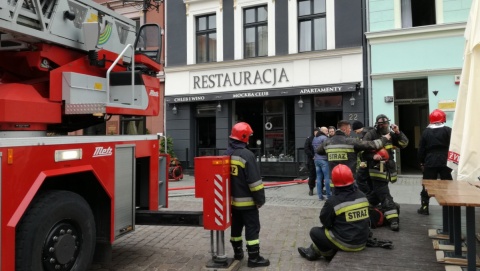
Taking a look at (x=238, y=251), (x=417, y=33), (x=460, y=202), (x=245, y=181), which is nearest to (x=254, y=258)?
(x=238, y=251)

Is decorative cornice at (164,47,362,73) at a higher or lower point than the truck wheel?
higher

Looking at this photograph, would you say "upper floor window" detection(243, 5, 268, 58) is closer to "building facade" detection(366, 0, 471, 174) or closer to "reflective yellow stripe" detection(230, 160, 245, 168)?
"building facade" detection(366, 0, 471, 174)

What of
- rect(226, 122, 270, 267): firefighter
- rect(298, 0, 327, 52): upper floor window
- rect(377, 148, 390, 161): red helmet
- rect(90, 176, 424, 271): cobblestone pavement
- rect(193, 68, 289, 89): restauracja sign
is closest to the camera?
rect(226, 122, 270, 267): firefighter

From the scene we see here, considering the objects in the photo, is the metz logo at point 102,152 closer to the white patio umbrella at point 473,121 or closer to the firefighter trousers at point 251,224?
the firefighter trousers at point 251,224

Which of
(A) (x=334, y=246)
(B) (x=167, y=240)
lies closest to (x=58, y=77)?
(B) (x=167, y=240)

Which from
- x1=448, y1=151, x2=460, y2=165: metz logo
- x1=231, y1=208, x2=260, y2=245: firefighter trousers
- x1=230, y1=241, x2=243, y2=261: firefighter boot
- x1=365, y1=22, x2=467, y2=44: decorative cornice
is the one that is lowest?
x1=230, y1=241, x2=243, y2=261: firefighter boot

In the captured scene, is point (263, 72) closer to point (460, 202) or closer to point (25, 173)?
point (460, 202)

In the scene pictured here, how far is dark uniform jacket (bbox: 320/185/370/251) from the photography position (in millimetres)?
4430

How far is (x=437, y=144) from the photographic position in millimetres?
6598

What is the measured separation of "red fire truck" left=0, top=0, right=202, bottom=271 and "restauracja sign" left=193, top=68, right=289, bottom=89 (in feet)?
30.7

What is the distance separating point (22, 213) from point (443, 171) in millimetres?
6370

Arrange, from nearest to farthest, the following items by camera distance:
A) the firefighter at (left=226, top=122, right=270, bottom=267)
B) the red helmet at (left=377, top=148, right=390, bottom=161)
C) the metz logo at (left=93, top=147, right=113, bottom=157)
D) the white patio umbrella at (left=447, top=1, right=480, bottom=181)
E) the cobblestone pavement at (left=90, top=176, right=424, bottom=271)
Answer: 1. the white patio umbrella at (left=447, top=1, right=480, bottom=181)
2. the metz logo at (left=93, top=147, right=113, bottom=157)
3. the firefighter at (left=226, top=122, right=270, bottom=267)
4. the cobblestone pavement at (left=90, top=176, right=424, bottom=271)
5. the red helmet at (left=377, top=148, right=390, bottom=161)

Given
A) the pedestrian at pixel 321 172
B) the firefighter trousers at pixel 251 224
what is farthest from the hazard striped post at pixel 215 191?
the pedestrian at pixel 321 172

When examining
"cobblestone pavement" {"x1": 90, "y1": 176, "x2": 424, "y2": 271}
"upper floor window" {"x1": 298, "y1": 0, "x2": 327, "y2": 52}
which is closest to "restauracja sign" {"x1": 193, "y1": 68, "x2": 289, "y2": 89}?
"upper floor window" {"x1": 298, "y1": 0, "x2": 327, "y2": 52}
